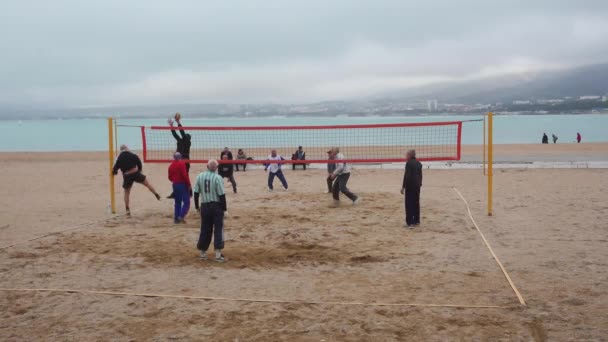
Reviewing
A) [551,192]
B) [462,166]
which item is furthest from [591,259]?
[462,166]

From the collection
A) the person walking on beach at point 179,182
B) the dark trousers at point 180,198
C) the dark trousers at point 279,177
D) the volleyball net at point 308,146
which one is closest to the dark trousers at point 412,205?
the volleyball net at point 308,146

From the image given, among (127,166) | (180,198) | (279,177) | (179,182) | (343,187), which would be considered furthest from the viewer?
(279,177)

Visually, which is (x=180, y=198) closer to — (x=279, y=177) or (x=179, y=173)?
(x=179, y=173)

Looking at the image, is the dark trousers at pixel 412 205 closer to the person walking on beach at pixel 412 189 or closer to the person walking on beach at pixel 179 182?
the person walking on beach at pixel 412 189

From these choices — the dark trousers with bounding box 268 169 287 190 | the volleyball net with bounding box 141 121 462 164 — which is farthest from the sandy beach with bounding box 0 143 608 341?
the dark trousers with bounding box 268 169 287 190

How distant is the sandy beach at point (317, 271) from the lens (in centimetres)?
577

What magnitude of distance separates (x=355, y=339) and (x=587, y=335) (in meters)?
2.31

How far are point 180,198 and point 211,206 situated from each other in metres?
3.50

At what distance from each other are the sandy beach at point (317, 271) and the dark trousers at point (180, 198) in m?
0.34

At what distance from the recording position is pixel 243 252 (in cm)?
925

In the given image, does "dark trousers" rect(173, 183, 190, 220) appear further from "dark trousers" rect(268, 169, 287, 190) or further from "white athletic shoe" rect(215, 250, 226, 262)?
"dark trousers" rect(268, 169, 287, 190)

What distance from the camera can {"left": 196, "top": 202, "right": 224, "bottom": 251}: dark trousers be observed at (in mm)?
8477

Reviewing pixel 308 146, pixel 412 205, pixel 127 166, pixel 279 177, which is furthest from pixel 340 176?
pixel 308 146

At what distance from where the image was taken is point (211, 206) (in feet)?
27.8
